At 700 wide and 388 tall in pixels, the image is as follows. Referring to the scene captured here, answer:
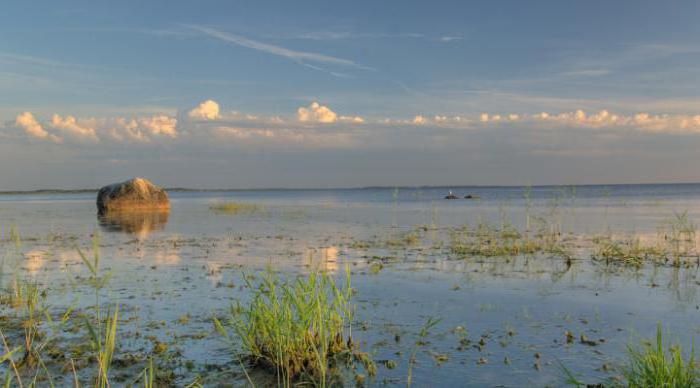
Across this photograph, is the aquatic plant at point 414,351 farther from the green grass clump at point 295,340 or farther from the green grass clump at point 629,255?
the green grass clump at point 629,255

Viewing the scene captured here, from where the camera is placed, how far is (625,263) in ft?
53.7

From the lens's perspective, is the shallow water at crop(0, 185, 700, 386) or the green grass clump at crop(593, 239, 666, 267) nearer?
the shallow water at crop(0, 185, 700, 386)

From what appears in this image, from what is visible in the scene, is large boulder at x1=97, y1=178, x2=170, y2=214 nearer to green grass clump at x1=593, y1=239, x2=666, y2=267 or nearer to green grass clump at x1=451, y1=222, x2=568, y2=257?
green grass clump at x1=451, y1=222, x2=568, y2=257

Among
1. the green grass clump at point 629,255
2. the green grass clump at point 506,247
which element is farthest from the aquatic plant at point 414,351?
the green grass clump at point 506,247

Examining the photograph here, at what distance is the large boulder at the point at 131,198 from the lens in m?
43.5

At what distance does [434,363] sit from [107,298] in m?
7.76

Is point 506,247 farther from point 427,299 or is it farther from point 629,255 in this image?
point 427,299

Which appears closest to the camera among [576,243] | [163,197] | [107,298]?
[107,298]

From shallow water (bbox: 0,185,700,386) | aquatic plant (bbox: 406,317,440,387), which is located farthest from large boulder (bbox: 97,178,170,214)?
aquatic plant (bbox: 406,317,440,387)

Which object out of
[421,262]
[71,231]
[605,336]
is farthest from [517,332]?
[71,231]

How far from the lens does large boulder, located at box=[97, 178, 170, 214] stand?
43.5m

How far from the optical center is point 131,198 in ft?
143

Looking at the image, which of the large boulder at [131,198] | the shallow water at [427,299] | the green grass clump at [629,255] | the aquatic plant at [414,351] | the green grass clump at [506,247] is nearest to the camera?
the aquatic plant at [414,351]

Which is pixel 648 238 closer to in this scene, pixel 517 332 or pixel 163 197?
pixel 517 332
